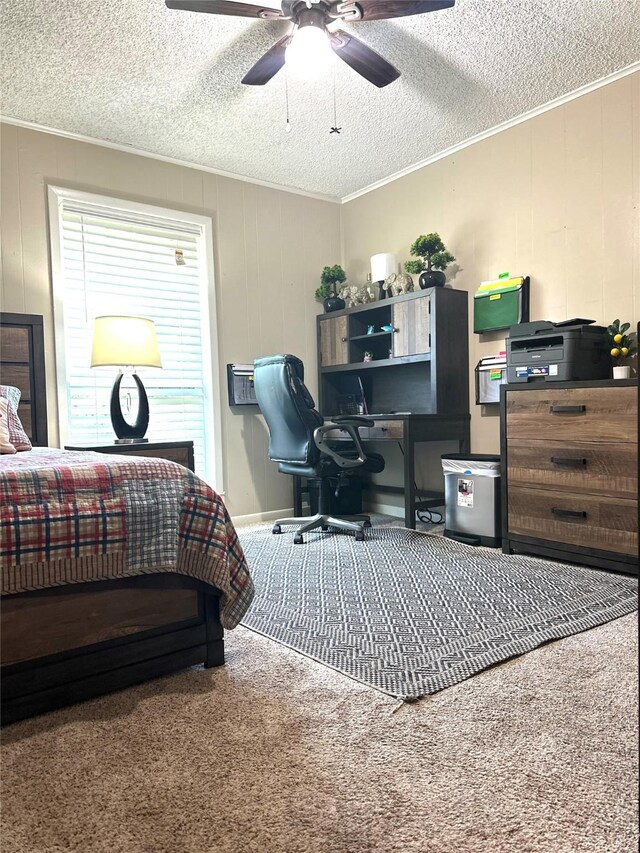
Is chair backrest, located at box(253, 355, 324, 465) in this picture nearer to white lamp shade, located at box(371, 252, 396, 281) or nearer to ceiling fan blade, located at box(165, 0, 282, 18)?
white lamp shade, located at box(371, 252, 396, 281)

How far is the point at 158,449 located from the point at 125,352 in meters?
0.60

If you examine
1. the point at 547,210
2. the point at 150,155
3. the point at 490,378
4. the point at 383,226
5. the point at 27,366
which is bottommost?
the point at 490,378

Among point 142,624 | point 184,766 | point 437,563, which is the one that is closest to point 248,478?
point 437,563

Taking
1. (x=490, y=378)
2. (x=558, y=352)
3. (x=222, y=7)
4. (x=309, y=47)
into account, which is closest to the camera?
(x=222, y=7)

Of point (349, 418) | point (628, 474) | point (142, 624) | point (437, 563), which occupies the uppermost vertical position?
point (349, 418)

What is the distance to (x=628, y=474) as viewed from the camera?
105 inches

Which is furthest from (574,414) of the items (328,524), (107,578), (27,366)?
(27,366)

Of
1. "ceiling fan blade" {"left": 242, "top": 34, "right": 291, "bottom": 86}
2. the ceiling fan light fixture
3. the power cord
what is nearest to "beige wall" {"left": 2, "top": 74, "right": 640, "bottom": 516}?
the power cord

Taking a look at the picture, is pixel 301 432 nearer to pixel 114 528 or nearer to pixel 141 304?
pixel 141 304

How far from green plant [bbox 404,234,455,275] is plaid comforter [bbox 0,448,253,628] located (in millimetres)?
2810

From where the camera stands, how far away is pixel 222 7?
7.60ft

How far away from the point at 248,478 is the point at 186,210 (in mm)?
2005

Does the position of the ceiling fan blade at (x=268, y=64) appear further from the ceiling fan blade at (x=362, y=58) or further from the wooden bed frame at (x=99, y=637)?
the wooden bed frame at (x=99, y=637)

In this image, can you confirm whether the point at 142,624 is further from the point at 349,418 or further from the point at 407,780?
the point at 349,418
